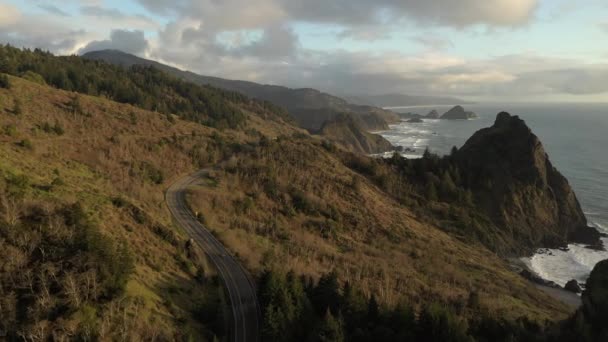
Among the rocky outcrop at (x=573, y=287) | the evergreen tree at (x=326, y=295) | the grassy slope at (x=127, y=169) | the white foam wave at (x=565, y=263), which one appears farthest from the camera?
the white foam wave at (x=565, y=263)

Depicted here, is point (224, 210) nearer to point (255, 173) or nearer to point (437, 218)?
point (255, 173)

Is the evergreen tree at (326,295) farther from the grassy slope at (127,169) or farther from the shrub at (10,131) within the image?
the shrub at (10,131)

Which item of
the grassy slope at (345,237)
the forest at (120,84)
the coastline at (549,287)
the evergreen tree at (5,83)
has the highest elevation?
the forest at (120,84)

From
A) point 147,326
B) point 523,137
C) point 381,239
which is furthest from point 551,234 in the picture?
point 147,326

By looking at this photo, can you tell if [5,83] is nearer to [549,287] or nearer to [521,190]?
[549,287]

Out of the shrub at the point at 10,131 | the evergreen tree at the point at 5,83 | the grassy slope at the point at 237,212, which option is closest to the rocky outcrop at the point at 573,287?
the grassy slope at the point at 237,212

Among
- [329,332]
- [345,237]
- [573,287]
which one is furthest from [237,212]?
[573,287]

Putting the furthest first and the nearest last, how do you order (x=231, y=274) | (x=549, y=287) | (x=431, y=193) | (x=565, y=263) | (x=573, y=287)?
(x=431, y=193), (x=565, y=263), (x=549, y=287), (x=573, y=287), (x=231, y=274)
